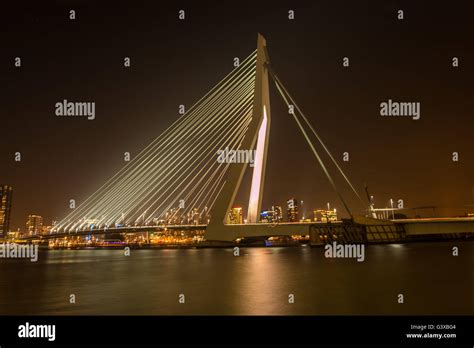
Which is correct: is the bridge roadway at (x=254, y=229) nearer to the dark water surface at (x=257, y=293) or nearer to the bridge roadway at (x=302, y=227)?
the bridge roadway at (x=302, y=227)

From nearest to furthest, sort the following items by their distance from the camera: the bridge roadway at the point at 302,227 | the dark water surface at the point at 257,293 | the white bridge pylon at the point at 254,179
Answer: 1. the dark water surface at the point at 257,293
2. the white bridge pylon at the point at 254,179
3. the bridge roadway at the point at 302,227

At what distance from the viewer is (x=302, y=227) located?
3412cm

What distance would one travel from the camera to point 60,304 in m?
11.8

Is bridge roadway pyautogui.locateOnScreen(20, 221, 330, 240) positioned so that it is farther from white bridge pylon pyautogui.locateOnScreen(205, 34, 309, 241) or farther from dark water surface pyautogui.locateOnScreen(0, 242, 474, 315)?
dark water surface pyautogui.locateOnScreen(0, 242, 474, 315)

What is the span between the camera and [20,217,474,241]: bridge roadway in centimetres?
2991

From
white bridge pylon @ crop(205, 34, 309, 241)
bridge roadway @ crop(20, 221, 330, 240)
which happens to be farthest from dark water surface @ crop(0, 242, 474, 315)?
bridge roadway @ crop(20, 221, 330, 240)

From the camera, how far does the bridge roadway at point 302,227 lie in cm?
2991

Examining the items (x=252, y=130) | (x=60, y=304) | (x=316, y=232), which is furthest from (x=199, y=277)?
(x=316, y=232)

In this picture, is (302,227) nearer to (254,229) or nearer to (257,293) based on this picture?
(254,229)

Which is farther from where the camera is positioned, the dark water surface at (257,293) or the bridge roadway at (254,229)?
the bridge roadway at (254,229)

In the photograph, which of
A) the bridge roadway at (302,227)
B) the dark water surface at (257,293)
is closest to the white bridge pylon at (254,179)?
the bridge roadway at (302,227)

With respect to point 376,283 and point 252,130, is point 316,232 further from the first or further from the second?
point 376,283

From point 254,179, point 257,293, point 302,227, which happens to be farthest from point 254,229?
point 257,293

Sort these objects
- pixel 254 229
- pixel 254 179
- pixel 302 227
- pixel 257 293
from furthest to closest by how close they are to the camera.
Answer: pixel 302 227 < pixel 254 229 < pixel 254 179 < pixel 257 293
